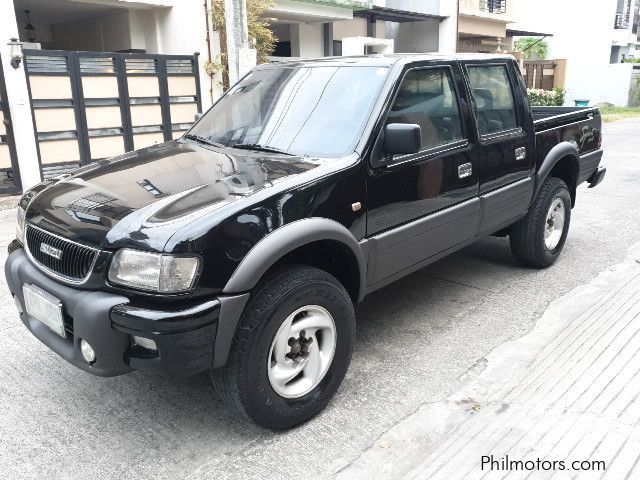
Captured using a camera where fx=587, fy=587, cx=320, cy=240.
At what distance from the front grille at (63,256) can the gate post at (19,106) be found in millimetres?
6365

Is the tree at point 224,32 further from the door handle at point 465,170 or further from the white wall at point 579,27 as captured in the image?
the white wall at point 579,27

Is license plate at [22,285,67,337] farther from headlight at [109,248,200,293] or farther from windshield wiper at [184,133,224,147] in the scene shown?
windshield wiper at [184,133,224,147]

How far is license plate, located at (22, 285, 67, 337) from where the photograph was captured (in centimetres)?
270

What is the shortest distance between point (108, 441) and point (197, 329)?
0.93 m

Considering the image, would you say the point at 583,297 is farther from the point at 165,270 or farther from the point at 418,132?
the point at 165,270

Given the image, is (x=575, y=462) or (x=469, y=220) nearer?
(x=575, y=462)

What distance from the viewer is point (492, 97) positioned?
4434mm

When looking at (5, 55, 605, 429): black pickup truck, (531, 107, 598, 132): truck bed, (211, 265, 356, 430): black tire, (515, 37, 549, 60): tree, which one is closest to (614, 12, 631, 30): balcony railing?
(515, 37, 549, 60): tree

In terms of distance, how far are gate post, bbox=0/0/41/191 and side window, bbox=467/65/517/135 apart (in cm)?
692

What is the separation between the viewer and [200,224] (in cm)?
251

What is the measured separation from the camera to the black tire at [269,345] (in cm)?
267

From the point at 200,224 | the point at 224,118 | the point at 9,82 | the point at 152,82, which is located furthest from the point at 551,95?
the point at 200,224

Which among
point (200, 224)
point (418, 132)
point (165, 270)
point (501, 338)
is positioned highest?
point (418, 132)

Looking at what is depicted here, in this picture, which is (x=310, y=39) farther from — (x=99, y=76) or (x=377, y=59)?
(x=377, y=59)
